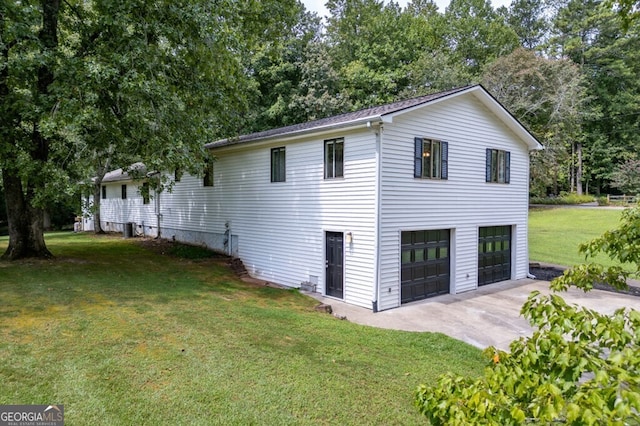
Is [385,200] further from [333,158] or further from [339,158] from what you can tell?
[333,158]

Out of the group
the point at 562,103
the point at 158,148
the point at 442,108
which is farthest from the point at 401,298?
the point at 562,103

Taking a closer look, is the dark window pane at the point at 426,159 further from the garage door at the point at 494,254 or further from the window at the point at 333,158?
the garage door at the point at 494,254

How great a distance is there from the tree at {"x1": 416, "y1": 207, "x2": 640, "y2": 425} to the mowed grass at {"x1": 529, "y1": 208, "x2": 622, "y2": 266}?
14.9 meters

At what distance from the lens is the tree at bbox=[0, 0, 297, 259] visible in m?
9.30

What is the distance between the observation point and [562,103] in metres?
27.2

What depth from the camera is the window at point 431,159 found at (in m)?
10.7

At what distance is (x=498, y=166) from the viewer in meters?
13.4

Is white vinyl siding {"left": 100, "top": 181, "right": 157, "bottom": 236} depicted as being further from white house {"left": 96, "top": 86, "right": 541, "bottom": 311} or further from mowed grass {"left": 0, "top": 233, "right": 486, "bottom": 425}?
mowed grass {"left": 0, "top": 233, "right": 486, "bottom": 425}

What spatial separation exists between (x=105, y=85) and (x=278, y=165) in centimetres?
537

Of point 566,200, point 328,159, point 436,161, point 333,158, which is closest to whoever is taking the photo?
point 333,158

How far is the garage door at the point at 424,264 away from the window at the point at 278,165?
4.51 meters

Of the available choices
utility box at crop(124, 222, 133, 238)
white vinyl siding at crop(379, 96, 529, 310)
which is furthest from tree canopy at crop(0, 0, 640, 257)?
white vinyl siding at crop(379, 96, 529, 310)

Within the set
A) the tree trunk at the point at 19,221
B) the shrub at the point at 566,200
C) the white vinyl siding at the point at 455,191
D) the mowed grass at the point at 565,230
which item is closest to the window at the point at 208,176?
the tree trunk at the point at 19,221

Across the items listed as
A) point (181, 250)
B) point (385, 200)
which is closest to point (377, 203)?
point (385, 200)
